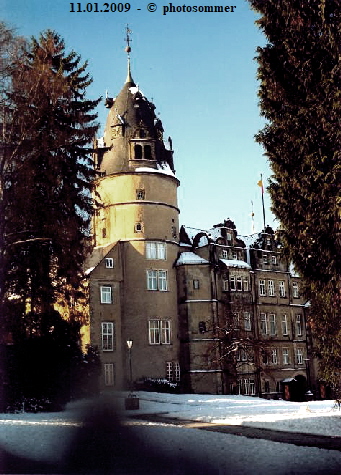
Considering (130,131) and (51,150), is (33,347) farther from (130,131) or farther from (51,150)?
(130,131)

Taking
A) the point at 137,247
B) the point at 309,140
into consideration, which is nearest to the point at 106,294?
the point at 137,247

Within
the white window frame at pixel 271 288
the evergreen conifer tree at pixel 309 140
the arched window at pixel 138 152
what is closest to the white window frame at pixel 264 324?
the white window frame at pixel 271 288

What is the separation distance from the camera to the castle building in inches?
1587

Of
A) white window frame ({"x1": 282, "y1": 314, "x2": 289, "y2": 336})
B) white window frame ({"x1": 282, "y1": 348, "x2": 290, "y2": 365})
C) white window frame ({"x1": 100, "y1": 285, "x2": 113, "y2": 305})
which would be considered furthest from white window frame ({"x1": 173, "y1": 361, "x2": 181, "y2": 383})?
white window frame ({"x1": 282, "y1": 314, "x2": 289, "y2": 336})

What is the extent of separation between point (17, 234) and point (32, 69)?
5.63m

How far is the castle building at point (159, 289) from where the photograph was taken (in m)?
40.3

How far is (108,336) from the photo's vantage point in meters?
39.9

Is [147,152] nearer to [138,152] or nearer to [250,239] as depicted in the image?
[138,152]

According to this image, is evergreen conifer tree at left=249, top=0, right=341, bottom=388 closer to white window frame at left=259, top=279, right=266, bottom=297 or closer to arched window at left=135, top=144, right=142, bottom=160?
arched window at left=135, top=144, right=142, bottom=160

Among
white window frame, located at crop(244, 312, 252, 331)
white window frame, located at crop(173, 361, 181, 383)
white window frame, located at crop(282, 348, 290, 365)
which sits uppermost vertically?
white window frame, located at crop(244, 312, 252, 331)

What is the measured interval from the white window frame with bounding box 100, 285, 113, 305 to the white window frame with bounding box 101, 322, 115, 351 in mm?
1516

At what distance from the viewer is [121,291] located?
41344 millimetres

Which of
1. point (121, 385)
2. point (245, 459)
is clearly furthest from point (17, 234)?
point (121, 385)

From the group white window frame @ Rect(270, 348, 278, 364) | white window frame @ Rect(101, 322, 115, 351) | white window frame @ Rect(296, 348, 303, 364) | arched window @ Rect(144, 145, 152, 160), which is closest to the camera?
white window frame @ Rect(101, 322, 115, 351)
